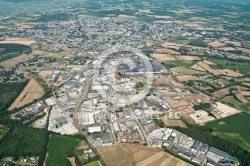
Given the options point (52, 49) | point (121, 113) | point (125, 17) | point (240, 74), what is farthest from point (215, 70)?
point (125, 17)

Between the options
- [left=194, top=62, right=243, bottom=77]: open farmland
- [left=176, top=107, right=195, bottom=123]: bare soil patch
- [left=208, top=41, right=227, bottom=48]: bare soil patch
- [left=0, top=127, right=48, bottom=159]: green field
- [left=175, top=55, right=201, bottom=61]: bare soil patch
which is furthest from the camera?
[left=208, top=41, right=227, bottom=48]: bare soil patch

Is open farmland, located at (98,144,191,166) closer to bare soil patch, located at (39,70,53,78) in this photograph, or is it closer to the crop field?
bare soil patch, located at (39,70,53,78)

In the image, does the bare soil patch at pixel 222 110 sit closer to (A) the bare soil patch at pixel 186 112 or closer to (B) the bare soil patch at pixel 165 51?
(A) the bare soil patch at pixel 186 112

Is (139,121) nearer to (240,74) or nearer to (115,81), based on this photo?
(115,81)

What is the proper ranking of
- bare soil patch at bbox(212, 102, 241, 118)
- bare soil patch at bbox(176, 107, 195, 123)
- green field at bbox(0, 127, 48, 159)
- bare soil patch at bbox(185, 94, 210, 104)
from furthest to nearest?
bare soil patch at bbox(185, 94, 210, 104) < bare soil patch at bbox(212, 102, 241, 118) < bare soil patch at bbox(176, 107, 195, 123) < green field at bbox(0, 127, 48, 159)

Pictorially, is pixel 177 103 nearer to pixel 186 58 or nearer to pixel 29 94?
pixel 29 94

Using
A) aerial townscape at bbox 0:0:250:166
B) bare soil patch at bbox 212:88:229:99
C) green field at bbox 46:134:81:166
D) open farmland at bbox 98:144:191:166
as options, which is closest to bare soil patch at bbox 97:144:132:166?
open farmland at bbox 98:144:191:166

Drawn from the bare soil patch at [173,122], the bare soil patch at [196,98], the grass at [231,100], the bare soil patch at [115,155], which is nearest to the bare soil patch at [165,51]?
the bare soil patch at [196,98]
